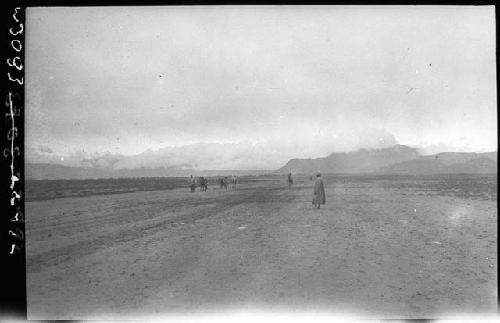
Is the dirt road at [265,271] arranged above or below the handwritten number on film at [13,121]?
below

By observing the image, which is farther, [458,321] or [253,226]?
[253,226]

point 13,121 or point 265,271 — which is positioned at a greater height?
point 13,121

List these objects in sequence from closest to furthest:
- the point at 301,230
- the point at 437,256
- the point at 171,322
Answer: the point at 171,322, the point at 437,256, the point at 301,230

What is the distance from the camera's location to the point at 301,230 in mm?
7996

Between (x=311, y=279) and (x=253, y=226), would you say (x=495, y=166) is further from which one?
(x=253, y=226)

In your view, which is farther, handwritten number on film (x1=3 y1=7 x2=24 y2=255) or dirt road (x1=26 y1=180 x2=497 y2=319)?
handwritten number on film (x1=3 y1=7 x2=24 y2=255)

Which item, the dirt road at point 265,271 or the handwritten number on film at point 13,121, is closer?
the dirt road at point 265,271

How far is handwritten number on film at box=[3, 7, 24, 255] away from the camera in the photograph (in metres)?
5.32

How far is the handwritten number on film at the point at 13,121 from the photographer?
5320 millimetres

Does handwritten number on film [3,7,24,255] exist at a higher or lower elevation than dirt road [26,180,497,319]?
higher

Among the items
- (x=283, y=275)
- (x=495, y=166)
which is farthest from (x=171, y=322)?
(x=495, y=166)

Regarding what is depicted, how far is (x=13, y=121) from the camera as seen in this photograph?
5.37 metres
